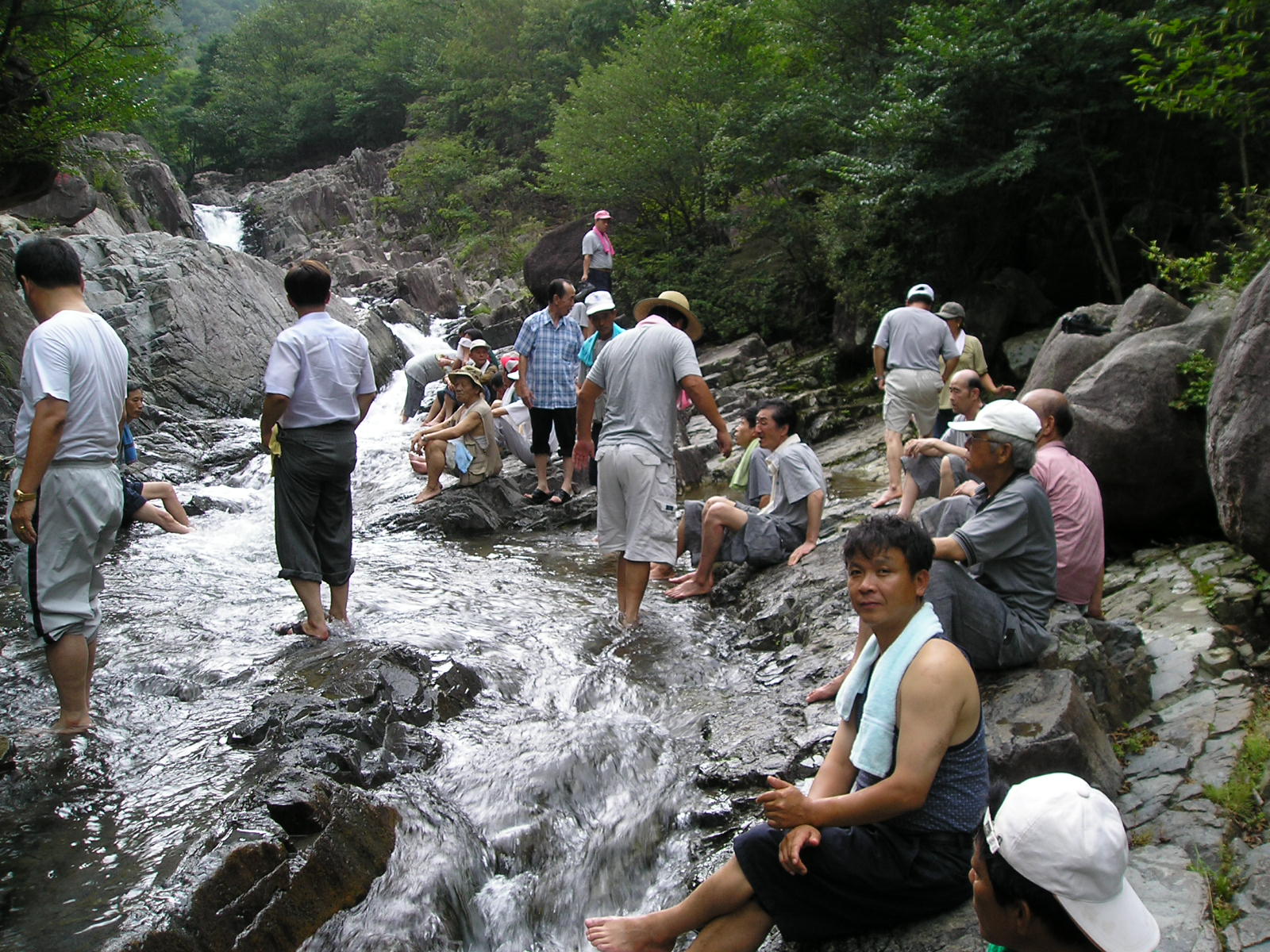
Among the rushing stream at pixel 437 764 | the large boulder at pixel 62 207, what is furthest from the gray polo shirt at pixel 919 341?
the large boulder at pixel 62 207

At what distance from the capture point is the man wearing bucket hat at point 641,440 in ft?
18.6

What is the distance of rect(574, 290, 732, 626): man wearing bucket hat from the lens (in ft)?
18.6

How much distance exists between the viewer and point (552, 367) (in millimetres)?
8984

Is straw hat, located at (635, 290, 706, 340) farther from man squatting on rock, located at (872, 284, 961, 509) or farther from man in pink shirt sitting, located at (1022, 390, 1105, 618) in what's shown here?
man squatting on rock, located at (872, 284, 961, 509)

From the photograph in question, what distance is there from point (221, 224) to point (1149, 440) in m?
39.8

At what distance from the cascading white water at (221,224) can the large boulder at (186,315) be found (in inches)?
909

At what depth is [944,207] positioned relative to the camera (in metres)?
13.6

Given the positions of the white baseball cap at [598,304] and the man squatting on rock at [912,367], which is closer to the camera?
the white baseball cap at [598,304]

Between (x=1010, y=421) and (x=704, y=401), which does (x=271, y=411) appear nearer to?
(x=704, y=401)

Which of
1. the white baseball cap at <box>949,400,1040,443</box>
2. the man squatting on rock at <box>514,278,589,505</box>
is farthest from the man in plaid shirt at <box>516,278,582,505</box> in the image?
the white baseball cap at <box>949,400,1040,443</box>

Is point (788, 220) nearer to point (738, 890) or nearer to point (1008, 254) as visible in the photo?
point (1008, 254)

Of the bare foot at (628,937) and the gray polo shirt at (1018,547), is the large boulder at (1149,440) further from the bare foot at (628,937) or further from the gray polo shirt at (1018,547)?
the bare foot at (628,937)

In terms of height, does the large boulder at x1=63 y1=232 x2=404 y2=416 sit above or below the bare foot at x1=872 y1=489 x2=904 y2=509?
above

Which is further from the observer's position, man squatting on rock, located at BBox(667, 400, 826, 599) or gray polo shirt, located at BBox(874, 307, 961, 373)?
gray polo shirt, located at BBox(874, 307, 961, 373)
